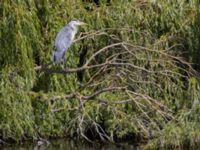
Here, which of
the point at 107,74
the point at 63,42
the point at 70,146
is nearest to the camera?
the point at 63,42

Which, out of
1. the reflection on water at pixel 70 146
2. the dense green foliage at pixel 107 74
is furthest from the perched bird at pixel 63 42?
the reflection on water at pixel 70 146

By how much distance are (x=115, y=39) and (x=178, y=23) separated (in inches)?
31.0

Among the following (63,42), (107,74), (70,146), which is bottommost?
(70,146)

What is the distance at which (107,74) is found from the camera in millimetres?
8477

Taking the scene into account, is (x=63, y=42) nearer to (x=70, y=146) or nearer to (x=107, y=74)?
(x=107, y=74)

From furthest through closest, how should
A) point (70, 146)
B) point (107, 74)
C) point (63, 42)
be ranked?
point (107, 74), point (70, 146), point (63, 42)

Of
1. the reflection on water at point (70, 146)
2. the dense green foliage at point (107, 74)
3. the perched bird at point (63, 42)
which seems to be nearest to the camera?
the perched bird at point (63, 42)

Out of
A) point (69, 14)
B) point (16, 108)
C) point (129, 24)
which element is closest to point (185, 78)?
point (129, 24)

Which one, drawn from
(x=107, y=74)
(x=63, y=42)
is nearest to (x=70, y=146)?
(x=107, y=74)

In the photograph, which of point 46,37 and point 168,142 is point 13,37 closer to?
point 46,37

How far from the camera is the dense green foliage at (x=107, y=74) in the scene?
7.75 metres

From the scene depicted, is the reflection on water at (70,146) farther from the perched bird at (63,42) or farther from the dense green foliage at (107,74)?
the perched bird at (63,42)

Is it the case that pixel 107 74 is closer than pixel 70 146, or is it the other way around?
pixel 70 146

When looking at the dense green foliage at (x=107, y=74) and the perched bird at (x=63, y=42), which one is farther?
the dense green foliage at (x=107, y=74)
